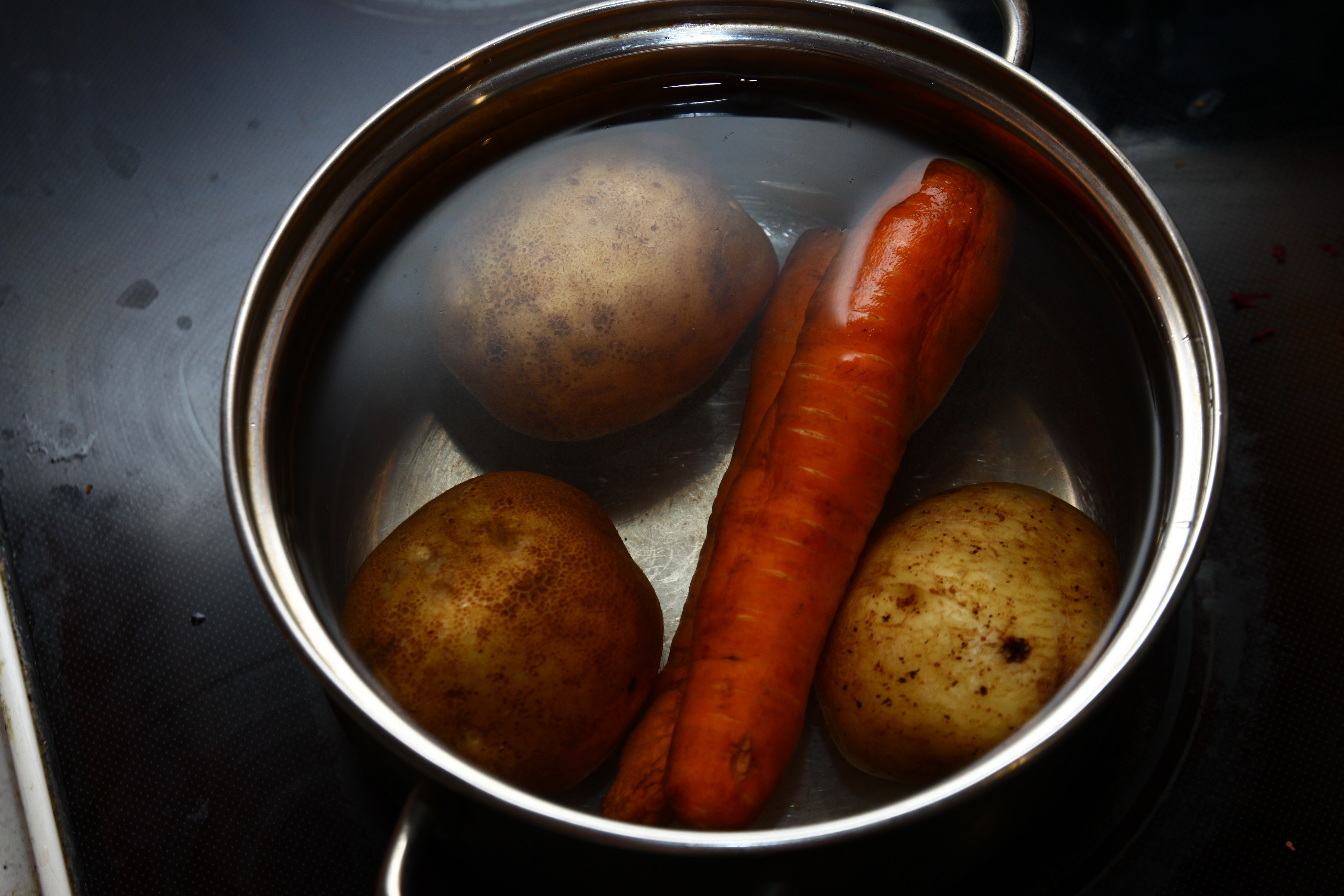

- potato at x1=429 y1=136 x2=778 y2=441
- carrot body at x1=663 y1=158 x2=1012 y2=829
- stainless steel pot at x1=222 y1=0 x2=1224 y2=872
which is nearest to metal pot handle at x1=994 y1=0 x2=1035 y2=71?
stainless steel pot at x1=222 y1=0 x2=1224 y2=872

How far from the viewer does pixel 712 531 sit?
0.75 metres

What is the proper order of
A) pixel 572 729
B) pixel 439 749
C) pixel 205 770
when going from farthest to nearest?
pixel 205 770 → pixel 572 729 → pixel 439 749

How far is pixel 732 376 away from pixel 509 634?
1.07 feet

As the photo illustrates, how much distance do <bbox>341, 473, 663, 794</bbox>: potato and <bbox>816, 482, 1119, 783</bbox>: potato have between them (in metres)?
0.16

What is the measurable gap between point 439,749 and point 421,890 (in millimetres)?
216

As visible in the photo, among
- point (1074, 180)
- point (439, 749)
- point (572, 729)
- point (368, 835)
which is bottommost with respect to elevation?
point (368, 835)

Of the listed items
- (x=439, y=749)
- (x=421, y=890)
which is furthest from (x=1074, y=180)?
(x=421, y=890)

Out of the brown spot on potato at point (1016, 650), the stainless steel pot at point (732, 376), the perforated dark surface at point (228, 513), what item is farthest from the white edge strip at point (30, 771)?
the brown spot on potato at point (1016, 650)

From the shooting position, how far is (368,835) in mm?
705

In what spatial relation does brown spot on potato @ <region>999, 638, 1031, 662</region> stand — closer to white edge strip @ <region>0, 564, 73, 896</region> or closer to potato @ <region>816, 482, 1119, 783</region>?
potato @ <region>816, 482, 1119, 783</region>

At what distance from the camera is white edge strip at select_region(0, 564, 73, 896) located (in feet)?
2.29

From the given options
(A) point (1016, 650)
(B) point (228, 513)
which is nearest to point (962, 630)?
(A) point (1016, 650)

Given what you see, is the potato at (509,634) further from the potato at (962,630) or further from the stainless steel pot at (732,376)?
the potato at (962,630)

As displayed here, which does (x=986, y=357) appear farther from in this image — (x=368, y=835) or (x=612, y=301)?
(x=368, y=835)
